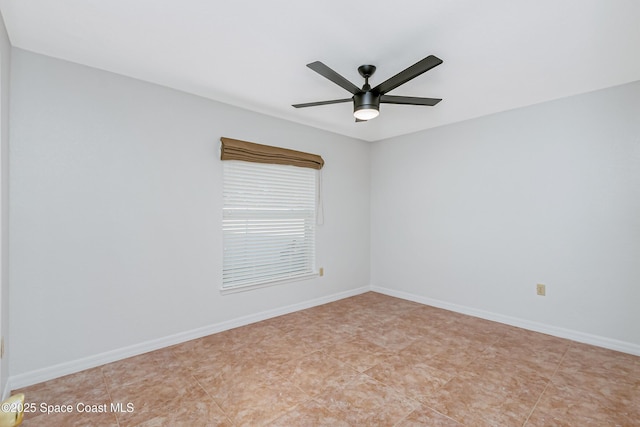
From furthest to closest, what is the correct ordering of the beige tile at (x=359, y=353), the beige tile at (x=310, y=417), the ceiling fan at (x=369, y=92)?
the beige tile at (x=359, y=353)
the ceiling fan at (x=369, y=92)
the beige tile at (x=310, y=417)

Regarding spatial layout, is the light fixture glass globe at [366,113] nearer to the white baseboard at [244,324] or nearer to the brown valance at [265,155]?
the brown valance at [265,155]

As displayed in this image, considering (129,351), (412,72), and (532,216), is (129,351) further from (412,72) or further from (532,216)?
(532,216)

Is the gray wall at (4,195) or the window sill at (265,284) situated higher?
the gray wall at (4,195)

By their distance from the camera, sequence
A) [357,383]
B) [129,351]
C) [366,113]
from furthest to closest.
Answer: [129,351], [366,113], [357,383]

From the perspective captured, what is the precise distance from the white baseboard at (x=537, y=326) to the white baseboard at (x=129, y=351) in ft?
5.43

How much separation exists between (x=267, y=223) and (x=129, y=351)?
174 cm

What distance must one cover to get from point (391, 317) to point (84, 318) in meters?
2.95

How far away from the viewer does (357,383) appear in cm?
220

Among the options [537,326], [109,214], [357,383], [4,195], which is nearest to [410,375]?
[357,383]

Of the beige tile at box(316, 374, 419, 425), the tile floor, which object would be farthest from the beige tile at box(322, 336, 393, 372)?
the beige tile at box(316, 374, 419, 425)

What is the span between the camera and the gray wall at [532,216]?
2.76 m

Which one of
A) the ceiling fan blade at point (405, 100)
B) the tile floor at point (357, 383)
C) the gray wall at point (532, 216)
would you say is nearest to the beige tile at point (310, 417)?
the tile floor at point (357, 383)

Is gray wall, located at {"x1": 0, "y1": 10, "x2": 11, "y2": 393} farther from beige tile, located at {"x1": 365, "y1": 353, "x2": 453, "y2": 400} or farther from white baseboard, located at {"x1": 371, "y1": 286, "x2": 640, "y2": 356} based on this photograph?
white baseboard, located at {"x1": 371, "y1": 286, "x2": 640, "y2": 356}

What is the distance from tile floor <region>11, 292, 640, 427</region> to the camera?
1839 millimetres
